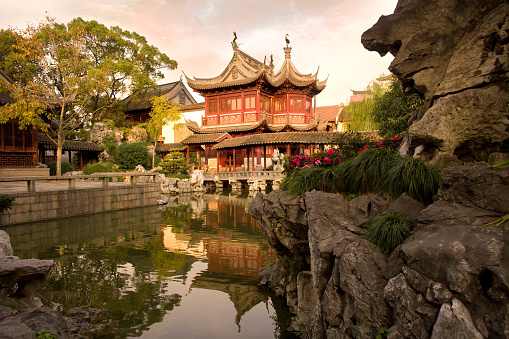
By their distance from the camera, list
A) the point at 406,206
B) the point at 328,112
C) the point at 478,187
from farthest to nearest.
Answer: the point at 328,112 → the point at 406,206 → the point at 478,187

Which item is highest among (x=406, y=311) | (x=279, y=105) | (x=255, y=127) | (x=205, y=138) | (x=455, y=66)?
(x=279, y=105)

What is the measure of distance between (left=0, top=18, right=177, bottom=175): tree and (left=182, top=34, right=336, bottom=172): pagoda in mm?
5736

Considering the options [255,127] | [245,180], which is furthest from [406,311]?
[255,127]

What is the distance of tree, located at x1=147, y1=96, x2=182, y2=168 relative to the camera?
3550 centimetres

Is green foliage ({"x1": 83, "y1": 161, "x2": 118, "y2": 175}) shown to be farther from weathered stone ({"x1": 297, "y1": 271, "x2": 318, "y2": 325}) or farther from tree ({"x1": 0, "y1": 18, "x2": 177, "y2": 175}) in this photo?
weathered stone ({"x1": 297, "y1": 271, "x2": 318, "y2": 325})

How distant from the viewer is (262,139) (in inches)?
1030

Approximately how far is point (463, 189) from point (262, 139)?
74.2 ft

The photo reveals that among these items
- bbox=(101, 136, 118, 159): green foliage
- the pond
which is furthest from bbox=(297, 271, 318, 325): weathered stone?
bbox=(101, 136, 118, 159): green foliage

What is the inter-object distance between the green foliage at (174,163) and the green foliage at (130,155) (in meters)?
2.79

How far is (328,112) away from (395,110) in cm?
3267

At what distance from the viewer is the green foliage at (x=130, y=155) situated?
101 ft

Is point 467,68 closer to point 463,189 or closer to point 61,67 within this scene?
point 463,189

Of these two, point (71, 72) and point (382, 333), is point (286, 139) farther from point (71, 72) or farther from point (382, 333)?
point (382, 333)

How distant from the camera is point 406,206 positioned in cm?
450
